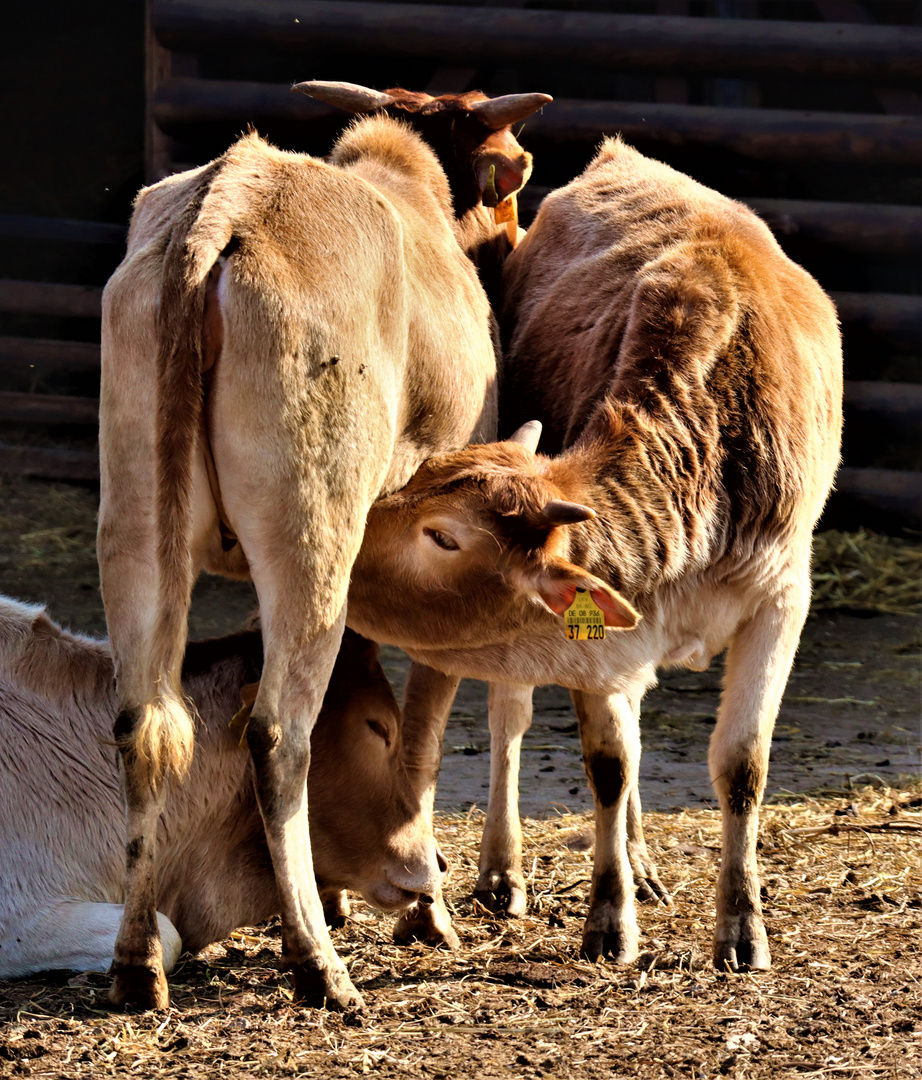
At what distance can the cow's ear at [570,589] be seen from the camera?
382cm

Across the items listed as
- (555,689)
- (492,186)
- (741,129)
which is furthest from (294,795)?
(741,129)

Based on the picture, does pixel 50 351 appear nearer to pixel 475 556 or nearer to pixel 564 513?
pixel 475 556

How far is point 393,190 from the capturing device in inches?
188

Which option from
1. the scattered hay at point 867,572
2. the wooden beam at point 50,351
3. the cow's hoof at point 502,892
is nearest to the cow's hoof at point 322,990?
the cow's hoof at point 502,892

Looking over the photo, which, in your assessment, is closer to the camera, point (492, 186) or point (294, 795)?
point (294, 795)

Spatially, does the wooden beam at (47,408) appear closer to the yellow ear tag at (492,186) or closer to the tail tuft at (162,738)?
the yellow ear tag at (492,186)

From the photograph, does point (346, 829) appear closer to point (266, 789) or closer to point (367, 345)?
point (266, 789)

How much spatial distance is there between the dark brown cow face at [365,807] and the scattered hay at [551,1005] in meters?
0.22

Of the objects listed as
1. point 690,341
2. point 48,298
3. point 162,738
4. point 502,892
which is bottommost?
point 502,892

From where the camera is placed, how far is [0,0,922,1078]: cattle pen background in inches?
144

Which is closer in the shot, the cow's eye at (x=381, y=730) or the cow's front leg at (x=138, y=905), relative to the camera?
the cow's front leg at (x=138, y=905)

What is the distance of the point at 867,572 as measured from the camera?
380 inches

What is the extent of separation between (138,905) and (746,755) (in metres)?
1.82

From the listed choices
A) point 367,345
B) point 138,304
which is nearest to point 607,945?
point 367,345
